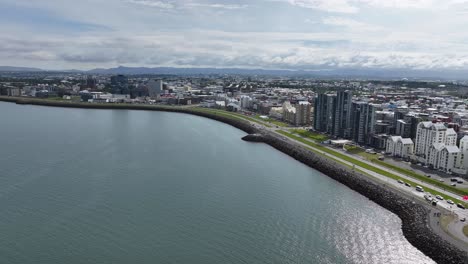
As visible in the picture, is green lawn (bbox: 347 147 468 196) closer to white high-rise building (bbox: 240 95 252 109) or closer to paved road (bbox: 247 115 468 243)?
paved road (bbox: 247 115 468 243)

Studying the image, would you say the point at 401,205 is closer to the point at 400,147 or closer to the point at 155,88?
the point at 400,147

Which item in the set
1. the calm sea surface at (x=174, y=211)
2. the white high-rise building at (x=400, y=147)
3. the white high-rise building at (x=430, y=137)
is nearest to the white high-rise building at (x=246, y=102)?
the calm sea surface at (x=174, y=211)

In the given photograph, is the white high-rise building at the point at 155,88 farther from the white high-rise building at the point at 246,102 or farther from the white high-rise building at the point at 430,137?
the white high-rise building at the point at 430,137

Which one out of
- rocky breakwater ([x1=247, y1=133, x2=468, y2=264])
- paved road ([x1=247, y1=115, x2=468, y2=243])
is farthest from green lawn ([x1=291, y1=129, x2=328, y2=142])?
paved road ([x1=247, y1=115, x2=468, y2=243])

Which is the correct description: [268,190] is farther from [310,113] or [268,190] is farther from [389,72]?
[389,72]

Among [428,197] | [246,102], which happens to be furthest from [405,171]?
[246,102]

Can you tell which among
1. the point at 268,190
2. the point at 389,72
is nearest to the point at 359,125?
the point at 268,190
